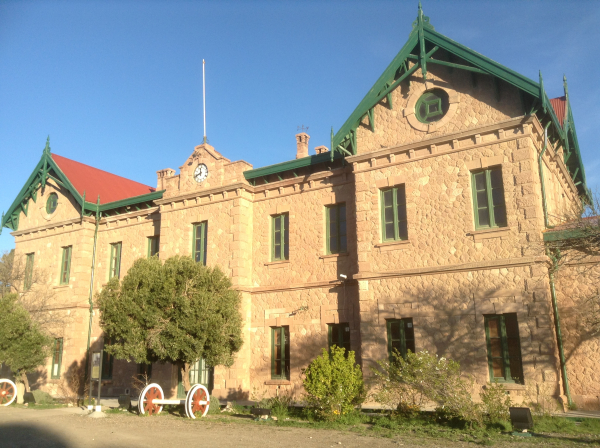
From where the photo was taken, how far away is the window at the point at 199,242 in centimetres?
1922

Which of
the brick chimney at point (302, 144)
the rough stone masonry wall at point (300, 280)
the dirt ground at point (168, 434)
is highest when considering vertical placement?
the brick chimney at point (302, 144)

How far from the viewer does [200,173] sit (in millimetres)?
19844

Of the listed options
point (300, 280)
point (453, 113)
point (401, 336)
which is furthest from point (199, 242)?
point (453, 113)

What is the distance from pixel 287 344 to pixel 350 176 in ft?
19.4

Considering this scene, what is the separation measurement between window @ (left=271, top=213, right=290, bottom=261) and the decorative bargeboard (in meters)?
5.47

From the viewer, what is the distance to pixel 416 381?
11.6 metres

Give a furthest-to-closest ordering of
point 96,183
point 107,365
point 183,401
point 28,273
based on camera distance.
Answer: point 96,183
point 28,273
point 107,365
point 183,401

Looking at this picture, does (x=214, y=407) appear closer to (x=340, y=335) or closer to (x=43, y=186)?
(x=340, y=335)

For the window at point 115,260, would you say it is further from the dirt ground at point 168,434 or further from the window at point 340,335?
the window at point 340,335

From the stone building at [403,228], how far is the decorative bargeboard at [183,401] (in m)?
2.34

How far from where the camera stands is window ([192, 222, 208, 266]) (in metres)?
19.2

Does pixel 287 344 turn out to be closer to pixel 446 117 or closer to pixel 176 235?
pixel 176 235

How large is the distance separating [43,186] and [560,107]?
22114mm

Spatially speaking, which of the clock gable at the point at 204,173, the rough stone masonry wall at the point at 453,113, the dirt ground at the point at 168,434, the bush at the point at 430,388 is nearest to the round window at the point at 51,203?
the clock gable at the point at 204,173
